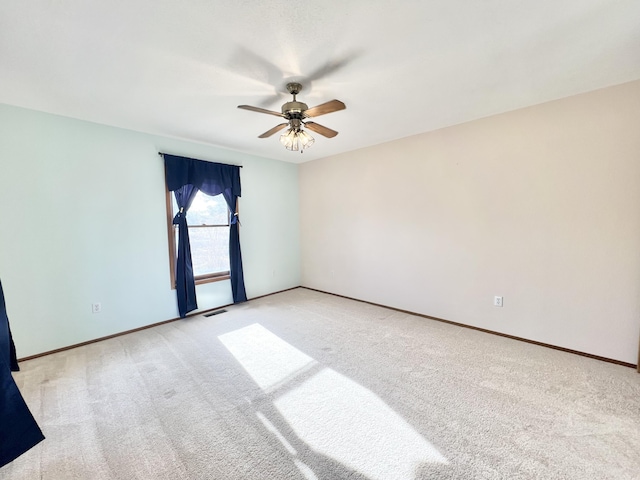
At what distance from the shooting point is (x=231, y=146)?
407 cm

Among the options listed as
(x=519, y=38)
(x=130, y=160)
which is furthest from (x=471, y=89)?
(x=130, y=160)

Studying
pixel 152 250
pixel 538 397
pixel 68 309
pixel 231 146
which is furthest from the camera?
pixel 231 146

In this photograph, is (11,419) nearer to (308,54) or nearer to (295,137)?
(295,137)

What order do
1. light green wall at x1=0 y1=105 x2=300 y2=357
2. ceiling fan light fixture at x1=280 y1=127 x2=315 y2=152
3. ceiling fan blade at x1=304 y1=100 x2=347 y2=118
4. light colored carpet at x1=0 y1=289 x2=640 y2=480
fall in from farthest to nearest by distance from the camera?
light green wall at x1=0 y1=105 x2=300 y2=357 → ceiling fan light fixture at x1=280 y1=127 x2=315 y2=152 → ceiling fan blade at x1=304 y1=100 x2=347 y2=118 → light colored carpet at x1=0 y1=289 x2=640 y2=480

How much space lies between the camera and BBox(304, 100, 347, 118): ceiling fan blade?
206 centimetres

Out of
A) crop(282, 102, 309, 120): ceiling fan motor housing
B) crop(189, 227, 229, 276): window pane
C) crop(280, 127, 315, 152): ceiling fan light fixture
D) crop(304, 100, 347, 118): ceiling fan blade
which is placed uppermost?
crop(282, 102, 309, 120): ceiling fan motor housing

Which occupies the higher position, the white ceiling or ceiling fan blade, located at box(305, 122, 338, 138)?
the white ceiling

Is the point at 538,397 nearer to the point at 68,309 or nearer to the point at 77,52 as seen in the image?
the point at 77,52

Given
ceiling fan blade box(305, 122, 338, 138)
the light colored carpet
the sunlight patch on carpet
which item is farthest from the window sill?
ceiling fan blade box(305, 122, 338, 138)

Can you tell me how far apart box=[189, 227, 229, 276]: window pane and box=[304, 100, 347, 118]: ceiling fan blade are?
2579mm

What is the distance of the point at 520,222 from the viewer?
2.89 m

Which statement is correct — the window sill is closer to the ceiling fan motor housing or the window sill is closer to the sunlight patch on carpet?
the sunlight patch on carpet

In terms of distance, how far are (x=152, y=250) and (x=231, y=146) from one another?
1.87 m

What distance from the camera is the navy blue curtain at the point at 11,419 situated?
120 cm
